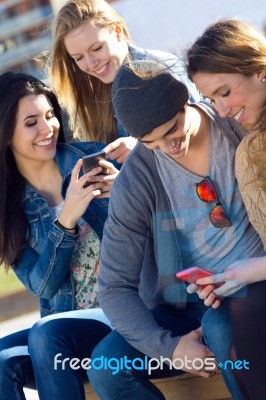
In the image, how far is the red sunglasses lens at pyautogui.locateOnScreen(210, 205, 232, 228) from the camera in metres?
2.92

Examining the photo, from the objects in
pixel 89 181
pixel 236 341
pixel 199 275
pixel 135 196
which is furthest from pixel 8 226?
pixel 236 341

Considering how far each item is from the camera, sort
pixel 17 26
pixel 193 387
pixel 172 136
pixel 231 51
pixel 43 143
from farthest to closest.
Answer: pixel 17 26 → pixel 43 143 → pixel 193 387 → pixel 172 136 → pixel 231 51

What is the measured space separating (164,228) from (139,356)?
16.8 inches

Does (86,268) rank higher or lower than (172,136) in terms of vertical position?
lower

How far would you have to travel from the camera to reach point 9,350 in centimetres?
330

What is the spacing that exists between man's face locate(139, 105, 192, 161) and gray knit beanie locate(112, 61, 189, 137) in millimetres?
20

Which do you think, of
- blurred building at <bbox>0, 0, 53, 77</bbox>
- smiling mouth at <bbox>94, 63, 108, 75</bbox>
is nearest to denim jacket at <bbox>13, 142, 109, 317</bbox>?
smiling mouth at <bbox>94, 63, 108, 75</bbox>

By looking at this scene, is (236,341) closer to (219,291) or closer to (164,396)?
(219,291)

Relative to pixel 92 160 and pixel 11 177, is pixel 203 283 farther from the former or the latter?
pixel 11 177

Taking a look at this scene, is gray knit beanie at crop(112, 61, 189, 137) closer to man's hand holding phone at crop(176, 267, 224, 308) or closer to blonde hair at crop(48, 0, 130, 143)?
man's hand holding phone at crop(176, 267, 224, 308)

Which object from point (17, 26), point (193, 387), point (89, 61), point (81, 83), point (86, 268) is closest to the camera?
point (193, 387)

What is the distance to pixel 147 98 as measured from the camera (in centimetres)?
282

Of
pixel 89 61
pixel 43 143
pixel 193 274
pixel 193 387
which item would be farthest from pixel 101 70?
pixel 193 387

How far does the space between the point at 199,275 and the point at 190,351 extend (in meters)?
0.24
